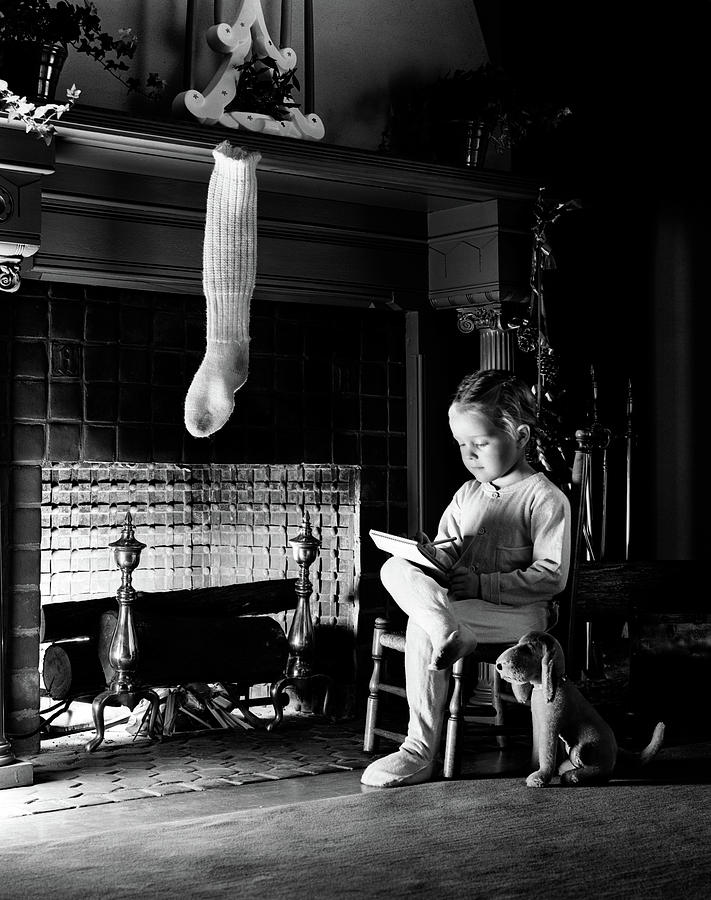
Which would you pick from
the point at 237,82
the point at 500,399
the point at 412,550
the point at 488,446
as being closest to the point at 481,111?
the point at 237,82

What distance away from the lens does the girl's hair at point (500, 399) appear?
339 cm

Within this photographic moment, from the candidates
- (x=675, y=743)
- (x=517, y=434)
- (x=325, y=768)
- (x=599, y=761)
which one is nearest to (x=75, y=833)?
(x=325, y=768)

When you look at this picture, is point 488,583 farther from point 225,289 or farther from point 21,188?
point 21,188

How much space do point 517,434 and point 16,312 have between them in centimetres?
151

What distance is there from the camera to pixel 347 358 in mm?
4238

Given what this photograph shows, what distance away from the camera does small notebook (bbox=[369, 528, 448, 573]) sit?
315 cm

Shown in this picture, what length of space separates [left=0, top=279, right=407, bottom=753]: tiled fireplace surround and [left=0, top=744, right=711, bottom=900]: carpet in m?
1.08

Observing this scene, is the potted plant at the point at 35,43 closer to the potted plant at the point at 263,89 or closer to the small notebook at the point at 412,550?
the potted plant at the point at 263,89

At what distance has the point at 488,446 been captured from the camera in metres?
3.39

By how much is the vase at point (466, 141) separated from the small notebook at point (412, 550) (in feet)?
4.60

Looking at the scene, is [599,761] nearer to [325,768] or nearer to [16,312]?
[325,768]

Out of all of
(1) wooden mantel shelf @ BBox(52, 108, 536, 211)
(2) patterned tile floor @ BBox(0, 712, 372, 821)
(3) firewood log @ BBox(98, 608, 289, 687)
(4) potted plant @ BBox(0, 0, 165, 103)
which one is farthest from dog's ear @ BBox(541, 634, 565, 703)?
(4) potted plant @ BBox(0, 0, 165, 103)

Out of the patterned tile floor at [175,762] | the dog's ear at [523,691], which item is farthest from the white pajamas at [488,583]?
the patterned tile floor at [175,762]

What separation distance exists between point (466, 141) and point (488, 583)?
157cm
